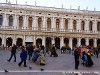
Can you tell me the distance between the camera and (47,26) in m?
48.4

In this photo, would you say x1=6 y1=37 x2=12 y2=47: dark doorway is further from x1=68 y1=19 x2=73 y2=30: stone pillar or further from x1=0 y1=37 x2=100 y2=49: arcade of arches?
x1=68 y1=19 x2=73 y2=30: stone pillar

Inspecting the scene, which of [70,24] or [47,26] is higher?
[70,24]

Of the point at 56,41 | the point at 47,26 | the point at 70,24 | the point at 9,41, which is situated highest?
the point at 70,24

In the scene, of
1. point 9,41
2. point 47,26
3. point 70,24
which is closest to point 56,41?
point 47,26

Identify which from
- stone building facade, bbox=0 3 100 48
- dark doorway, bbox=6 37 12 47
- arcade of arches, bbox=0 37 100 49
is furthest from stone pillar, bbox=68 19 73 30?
dark doorway, bbox=6 37 12 47

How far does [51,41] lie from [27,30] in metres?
6.05

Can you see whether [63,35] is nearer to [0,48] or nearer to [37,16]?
[37,16]

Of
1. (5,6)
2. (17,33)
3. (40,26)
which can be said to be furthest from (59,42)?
(5,6)

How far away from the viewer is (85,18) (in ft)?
167

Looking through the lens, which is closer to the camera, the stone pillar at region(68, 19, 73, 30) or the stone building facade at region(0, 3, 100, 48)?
the stone building facade at region(0, 3, 100, 48)

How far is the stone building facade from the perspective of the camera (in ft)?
148

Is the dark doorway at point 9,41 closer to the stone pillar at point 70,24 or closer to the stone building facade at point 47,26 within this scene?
the stone building facade at point 47,26

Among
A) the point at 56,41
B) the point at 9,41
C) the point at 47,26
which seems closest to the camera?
the point at 9,41

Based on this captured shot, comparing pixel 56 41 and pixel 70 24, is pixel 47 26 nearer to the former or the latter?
pixel 56 41
